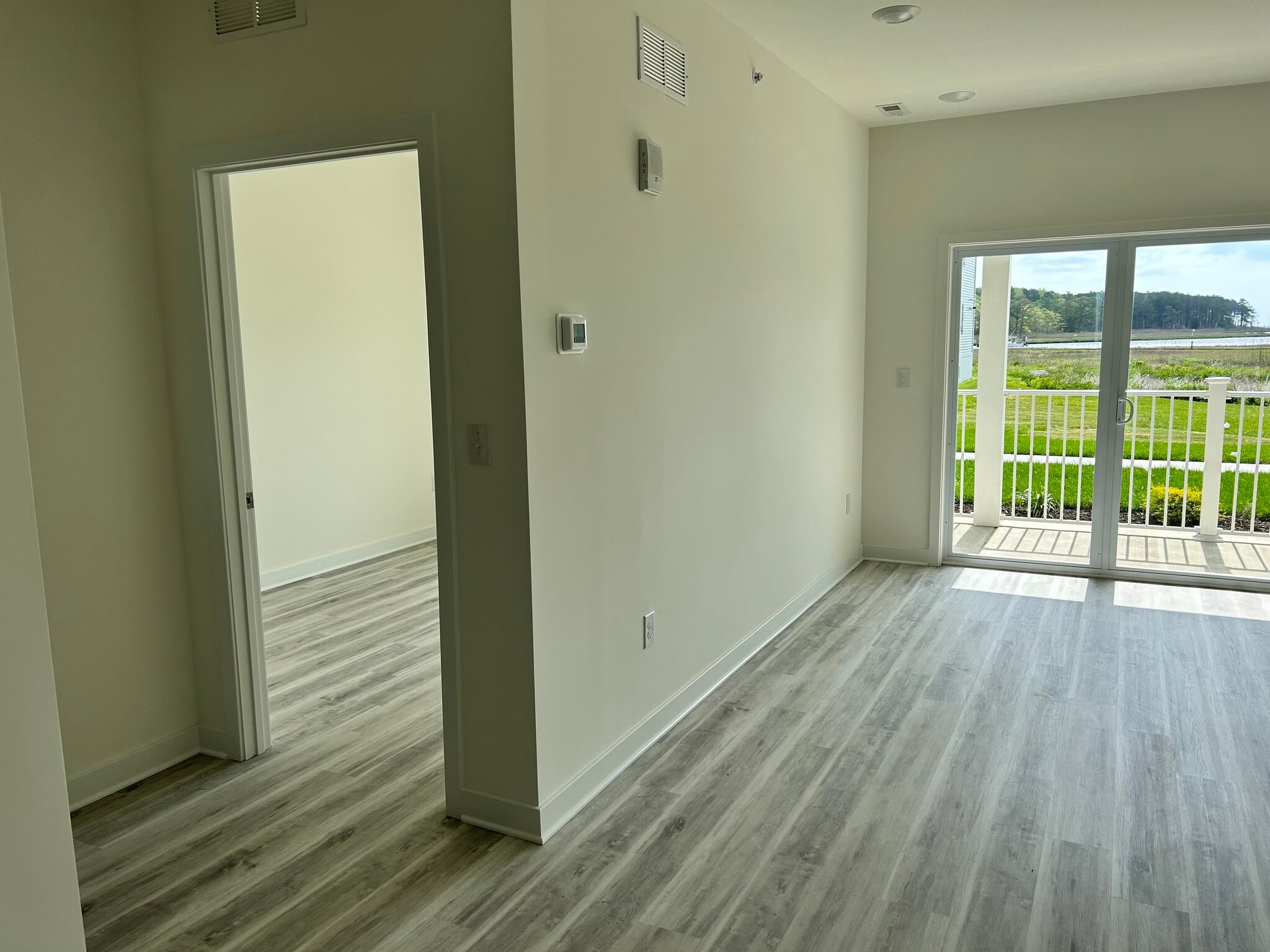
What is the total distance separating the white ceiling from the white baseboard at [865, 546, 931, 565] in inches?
107

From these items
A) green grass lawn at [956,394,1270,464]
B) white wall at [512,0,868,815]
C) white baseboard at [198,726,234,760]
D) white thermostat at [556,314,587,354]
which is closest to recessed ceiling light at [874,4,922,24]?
white wall at [512,0,868,815]

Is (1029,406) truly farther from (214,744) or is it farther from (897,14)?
(214,744)

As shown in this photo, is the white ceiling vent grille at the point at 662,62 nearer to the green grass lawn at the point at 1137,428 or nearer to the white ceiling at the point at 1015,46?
the white ceiling at the point at 1015,46

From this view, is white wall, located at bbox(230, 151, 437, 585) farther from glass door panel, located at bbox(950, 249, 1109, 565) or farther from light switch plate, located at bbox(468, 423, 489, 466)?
glass door panel, located at bbox(950, 249, 1109, 565)

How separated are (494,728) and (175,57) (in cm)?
238

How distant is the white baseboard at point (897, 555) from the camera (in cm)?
586

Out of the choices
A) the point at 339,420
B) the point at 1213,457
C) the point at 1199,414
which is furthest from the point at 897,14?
the point at 339,420

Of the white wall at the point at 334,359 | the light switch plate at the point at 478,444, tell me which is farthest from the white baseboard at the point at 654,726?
the white wall at the point at 334,359

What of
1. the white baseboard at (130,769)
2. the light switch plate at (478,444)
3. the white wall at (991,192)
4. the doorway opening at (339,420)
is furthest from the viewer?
the white wall at (991,192)

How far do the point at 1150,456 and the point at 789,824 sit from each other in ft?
13.2

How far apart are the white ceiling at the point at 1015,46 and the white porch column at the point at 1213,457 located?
5.47 ft

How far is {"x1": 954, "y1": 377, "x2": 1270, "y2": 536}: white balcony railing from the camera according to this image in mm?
5301

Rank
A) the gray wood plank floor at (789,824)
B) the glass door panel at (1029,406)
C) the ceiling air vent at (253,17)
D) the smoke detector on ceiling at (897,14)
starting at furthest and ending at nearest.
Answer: the glass door panel at (1029,406)
the smoke detector on ceiling at (897,14)
the ceiling air vent at (253,17)
the gray wood plank floor at (789,824)

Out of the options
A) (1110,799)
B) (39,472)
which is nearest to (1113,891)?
(1110,799)
